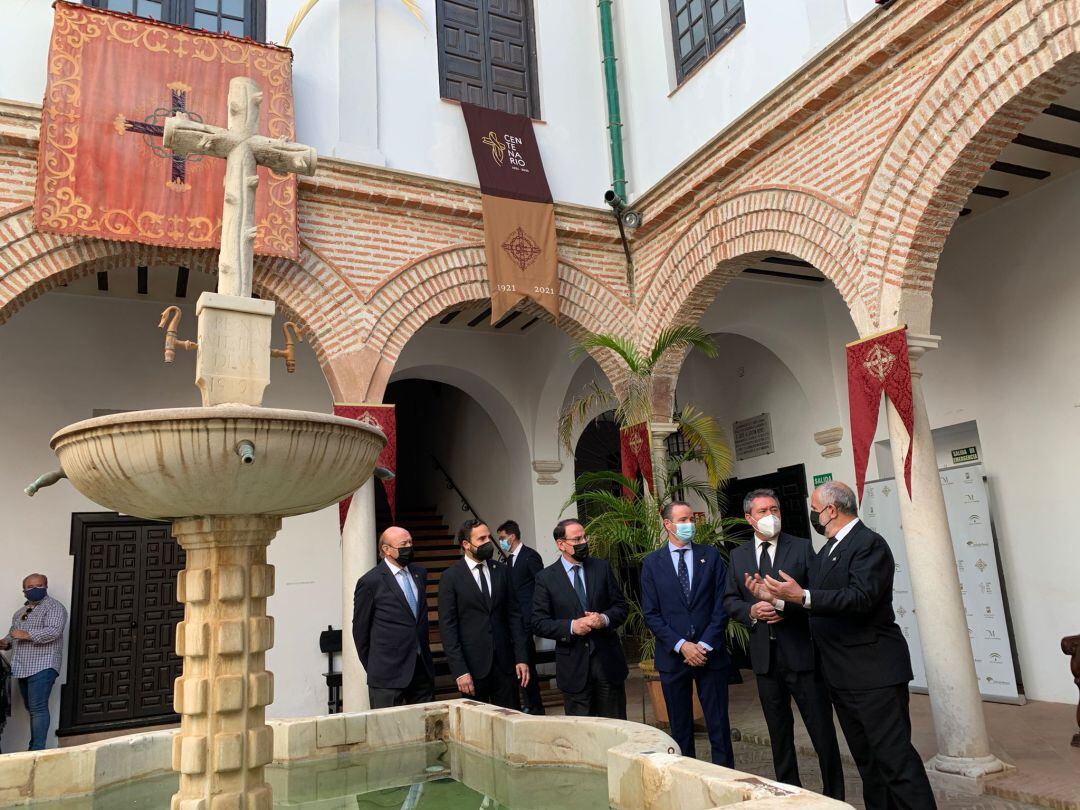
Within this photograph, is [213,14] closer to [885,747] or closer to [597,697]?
[597,697]

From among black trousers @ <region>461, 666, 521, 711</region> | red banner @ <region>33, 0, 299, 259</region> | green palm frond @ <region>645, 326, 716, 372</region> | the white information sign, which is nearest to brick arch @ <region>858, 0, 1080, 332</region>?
green palm frond @ <region>645, 326, 716, 372</region>

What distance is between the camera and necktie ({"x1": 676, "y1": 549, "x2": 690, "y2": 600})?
16.0ft

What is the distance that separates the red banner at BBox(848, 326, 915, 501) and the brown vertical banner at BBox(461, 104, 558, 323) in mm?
3254

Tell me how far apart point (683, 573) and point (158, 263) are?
5.10 m

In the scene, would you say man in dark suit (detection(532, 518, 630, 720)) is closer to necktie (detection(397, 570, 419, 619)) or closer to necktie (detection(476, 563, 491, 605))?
necktie (detection(476, 563, 491, 605))

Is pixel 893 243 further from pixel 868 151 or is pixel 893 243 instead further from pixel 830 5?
pixel 830 5

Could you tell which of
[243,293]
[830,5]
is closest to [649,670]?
[243,293]

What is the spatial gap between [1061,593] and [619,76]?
6657 millimetres

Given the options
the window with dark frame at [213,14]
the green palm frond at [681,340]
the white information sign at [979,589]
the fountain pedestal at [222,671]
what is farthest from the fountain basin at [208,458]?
the window with dark frame at [213,14]

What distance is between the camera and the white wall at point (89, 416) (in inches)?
336

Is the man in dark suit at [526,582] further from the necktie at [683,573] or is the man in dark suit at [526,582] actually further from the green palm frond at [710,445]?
the green palm frond at [710,445]

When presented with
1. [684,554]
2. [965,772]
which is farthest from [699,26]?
[965,772]

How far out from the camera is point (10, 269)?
6602 mm

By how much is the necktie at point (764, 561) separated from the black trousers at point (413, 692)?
6.67ft
